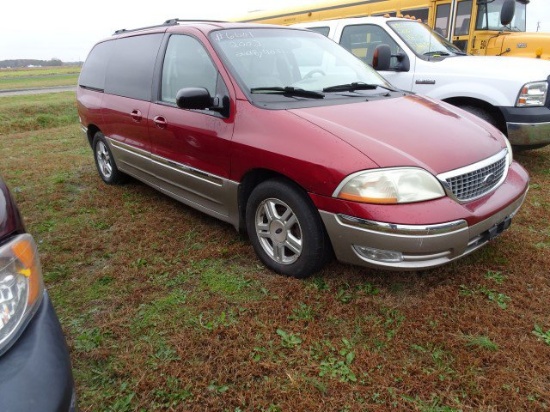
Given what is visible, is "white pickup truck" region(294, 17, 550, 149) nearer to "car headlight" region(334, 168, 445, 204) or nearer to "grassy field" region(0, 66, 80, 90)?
"car headlight" region(334, 168, 445, 204)

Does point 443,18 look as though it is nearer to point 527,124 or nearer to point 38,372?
point 527,124

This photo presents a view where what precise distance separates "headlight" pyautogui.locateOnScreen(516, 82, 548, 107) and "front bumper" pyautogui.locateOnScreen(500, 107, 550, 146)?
0.06 metres

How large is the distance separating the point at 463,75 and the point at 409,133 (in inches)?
118

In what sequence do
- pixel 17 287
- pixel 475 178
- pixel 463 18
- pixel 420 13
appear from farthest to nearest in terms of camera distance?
pixel 420 13, pixel 463 18, pixel 475 178, pixel 17 287

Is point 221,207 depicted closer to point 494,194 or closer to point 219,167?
point 219,167

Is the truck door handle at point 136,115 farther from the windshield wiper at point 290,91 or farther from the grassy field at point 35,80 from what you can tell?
the grassy field at point 35,80

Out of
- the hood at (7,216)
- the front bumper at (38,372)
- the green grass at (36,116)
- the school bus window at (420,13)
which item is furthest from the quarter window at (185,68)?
the green grass at (36,116)

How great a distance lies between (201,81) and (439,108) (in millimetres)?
1868

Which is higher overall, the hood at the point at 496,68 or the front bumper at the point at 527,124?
the hood at the point at 496,68

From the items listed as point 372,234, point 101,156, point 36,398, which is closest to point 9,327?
point 36,398

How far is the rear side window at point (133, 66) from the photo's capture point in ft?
12.7

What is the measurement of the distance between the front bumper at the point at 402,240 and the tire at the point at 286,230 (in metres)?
0.11

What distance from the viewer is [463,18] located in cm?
729

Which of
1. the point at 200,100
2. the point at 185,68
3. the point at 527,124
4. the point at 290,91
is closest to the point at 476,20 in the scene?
the point at 527,124
